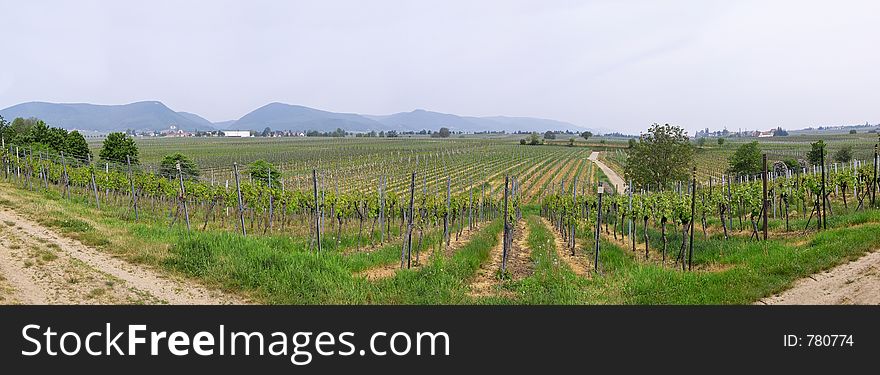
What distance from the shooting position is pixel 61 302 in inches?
293

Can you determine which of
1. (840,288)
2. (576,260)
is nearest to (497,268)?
(576,260)

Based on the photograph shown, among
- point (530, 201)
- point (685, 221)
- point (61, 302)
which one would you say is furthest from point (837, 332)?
point (530, 201)

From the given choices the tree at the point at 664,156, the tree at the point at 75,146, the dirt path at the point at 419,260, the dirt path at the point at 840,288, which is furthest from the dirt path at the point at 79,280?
the tree at the point at 75,146

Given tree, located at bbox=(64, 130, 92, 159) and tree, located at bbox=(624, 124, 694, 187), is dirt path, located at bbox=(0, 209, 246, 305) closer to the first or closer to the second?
tree, located at bbox=(624, 124, 694, 187)

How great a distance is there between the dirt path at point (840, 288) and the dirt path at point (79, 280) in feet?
29.5

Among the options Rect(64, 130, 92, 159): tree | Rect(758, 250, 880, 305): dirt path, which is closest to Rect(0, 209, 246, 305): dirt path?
Rect(758, 250, 880, 305): dirt path

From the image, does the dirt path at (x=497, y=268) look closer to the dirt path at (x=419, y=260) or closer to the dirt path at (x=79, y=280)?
the dirt path at (x=419, y=260)

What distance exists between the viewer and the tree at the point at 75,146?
1469 inches

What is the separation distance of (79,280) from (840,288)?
A: 1264 cm

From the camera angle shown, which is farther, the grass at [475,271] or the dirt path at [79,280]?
the grass at [475,271]

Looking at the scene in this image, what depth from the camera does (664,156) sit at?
28797mm

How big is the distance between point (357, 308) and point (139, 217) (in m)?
15.1

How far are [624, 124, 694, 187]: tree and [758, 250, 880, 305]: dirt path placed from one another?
21.0 m

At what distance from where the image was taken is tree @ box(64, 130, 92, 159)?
3731 cm
